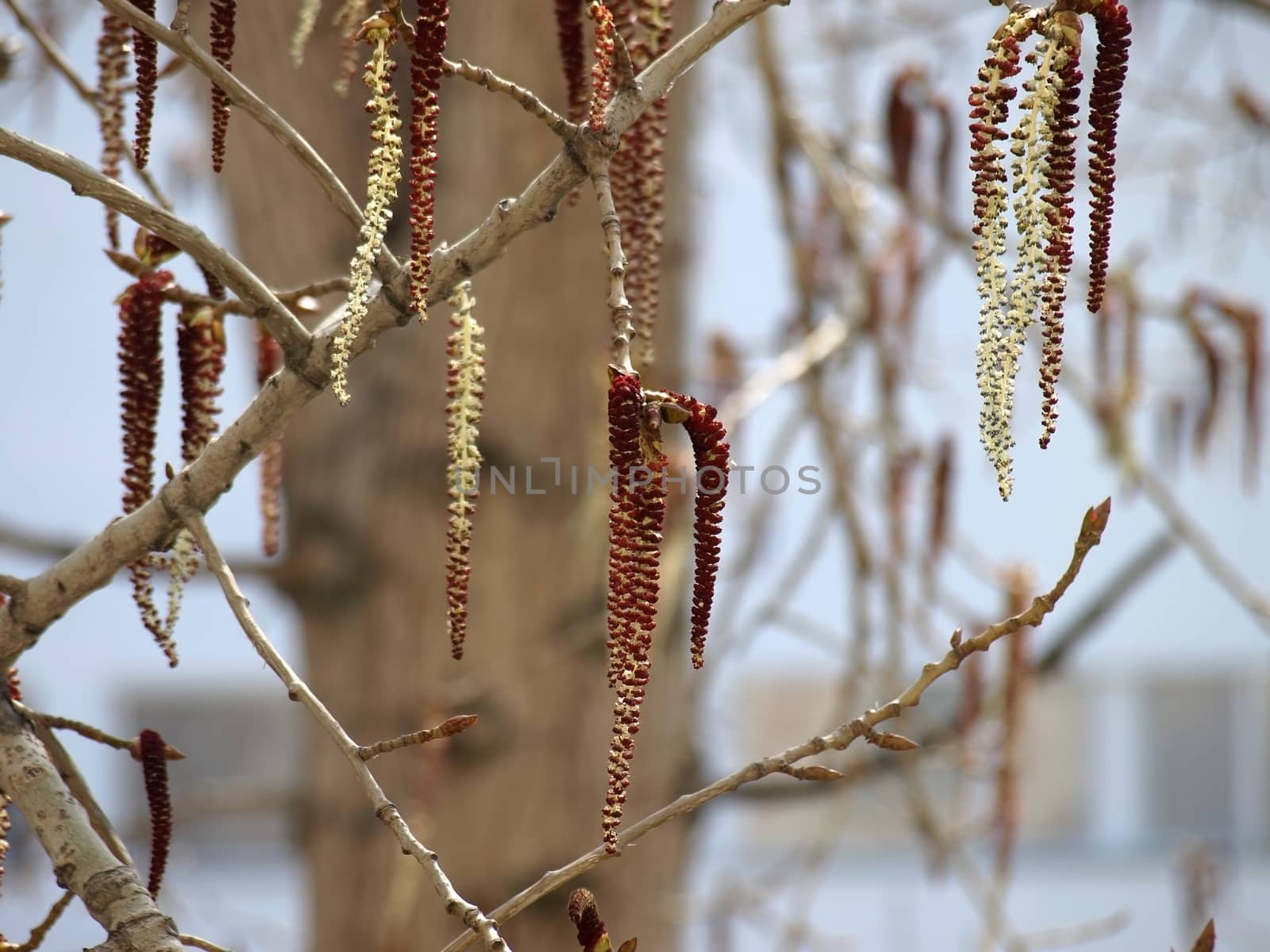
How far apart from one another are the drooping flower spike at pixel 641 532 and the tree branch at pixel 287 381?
0.21 feet

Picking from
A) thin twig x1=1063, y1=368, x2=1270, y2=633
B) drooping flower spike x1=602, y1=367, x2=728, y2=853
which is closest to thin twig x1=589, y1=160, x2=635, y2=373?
drooping flower spike x1=602, y1=367, x2=728, y2=853

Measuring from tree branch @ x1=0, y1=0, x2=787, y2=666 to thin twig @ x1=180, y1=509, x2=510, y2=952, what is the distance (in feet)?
0.07

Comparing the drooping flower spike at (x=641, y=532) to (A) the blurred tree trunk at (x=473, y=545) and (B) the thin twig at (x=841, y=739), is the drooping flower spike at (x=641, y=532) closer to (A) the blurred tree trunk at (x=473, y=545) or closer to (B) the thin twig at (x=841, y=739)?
(B) the thin twig at (x=841, y=739)

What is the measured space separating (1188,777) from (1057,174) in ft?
13.4

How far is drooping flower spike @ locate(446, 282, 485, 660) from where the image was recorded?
14.5 inches

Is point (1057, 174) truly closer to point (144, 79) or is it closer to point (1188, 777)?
point (144, 79)

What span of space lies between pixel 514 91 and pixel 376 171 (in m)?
0.04

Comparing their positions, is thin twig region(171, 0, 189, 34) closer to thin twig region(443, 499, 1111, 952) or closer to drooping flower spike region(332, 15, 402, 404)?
drooping flower spike region(332, 15, 402, 404)

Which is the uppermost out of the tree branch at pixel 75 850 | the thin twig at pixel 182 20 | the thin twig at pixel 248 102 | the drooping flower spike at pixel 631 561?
the thin twig at pixel 182 20

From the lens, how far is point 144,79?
377 millimetres

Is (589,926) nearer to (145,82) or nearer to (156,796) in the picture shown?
(156,796)

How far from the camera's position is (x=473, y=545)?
1.13 metres

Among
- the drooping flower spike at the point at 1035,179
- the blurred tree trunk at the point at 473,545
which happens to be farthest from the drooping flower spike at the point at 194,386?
the blurred tree trunk at the point at 473,545

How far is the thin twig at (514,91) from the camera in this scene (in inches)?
13.2
